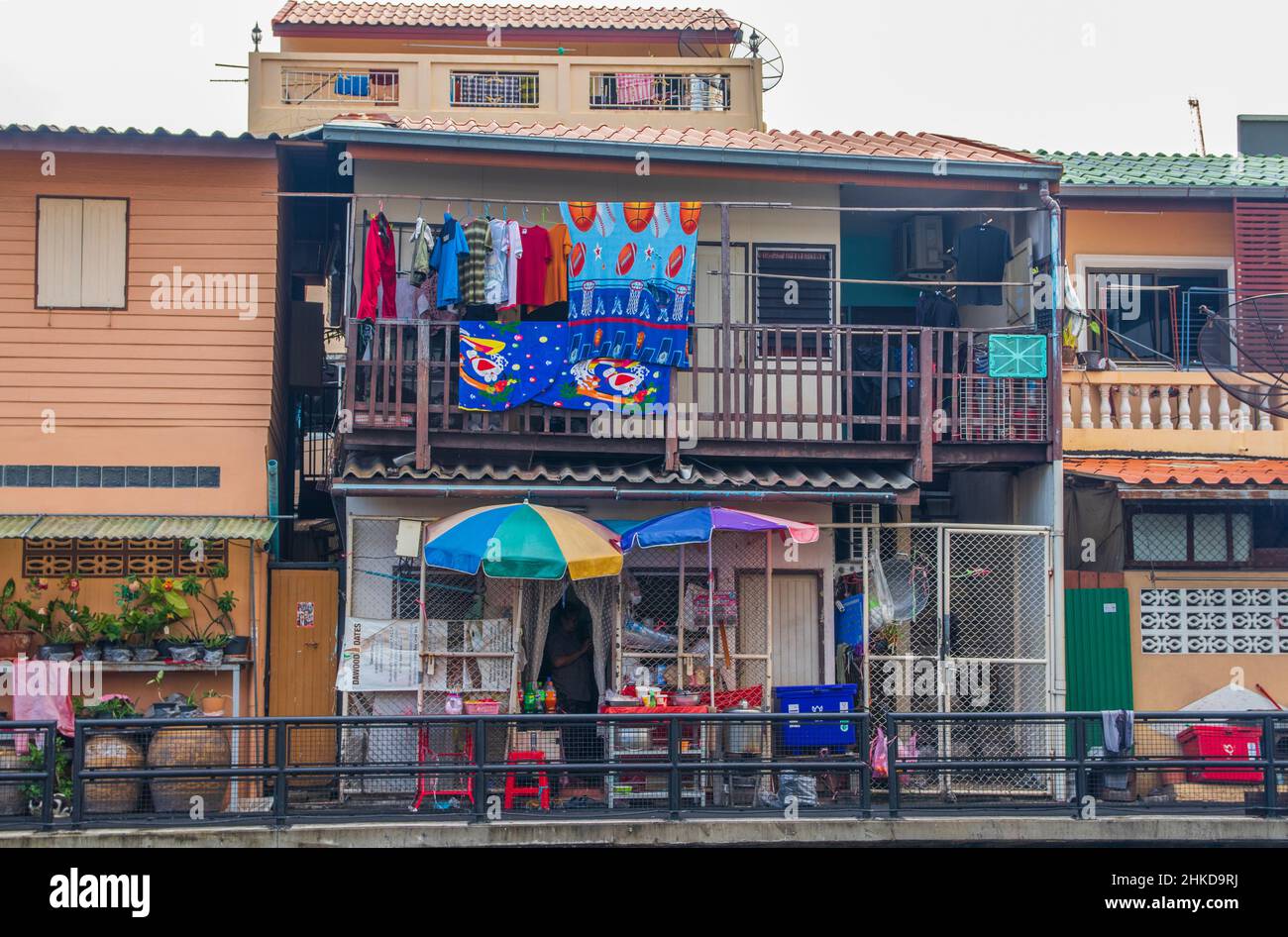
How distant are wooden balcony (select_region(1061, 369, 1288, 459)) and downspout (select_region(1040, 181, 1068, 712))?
75.2 inches

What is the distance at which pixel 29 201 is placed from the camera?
1636cm

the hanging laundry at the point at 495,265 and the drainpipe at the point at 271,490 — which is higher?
the hanging laundry at the point at 495,265

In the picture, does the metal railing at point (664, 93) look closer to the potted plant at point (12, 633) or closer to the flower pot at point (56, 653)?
the potted plant at point (12, 633)

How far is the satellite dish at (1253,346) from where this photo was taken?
710 inches

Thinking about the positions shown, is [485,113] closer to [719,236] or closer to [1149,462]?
[719,236]

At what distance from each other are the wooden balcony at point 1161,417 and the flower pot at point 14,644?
11.8 metres

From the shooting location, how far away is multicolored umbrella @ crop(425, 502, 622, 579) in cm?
1391

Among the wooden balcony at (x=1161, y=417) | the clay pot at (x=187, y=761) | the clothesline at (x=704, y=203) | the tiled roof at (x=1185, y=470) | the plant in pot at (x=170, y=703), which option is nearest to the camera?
the clay pot at (x=187, y=761)

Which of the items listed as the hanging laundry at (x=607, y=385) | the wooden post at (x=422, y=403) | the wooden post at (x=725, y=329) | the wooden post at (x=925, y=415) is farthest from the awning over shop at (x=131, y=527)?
the wooden post at (x=925, y=415)

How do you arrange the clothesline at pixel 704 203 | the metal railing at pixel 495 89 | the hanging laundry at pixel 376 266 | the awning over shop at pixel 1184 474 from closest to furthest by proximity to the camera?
the clothesline at pixel 704 203 → the hanging laundry at pixel 376 266 → the awning over shop at pixel 1184 474 → the metal railing at pixel 495 89

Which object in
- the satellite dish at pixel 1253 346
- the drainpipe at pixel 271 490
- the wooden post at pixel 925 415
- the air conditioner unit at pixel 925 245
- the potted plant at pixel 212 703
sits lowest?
the potted plant at pixel 212 703

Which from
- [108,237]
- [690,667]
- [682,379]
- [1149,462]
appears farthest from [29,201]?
[1149,462]

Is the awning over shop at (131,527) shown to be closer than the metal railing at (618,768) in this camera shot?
No

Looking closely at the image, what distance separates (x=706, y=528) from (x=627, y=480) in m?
1.29
